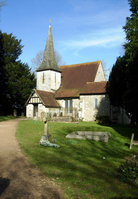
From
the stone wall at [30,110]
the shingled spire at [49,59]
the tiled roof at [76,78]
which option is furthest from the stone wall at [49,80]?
the stone wall at [30,110]

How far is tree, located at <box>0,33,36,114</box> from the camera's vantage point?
32.9 m

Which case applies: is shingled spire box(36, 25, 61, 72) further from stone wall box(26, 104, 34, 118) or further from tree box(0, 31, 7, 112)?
stone wall box(26, 104, 34, 118)

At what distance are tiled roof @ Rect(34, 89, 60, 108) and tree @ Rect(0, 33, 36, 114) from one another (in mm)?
5650

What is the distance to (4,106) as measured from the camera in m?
33.1

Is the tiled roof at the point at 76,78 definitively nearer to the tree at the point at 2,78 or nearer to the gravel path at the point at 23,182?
the tree at the point at 2,78

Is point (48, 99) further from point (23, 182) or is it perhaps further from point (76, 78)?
point (23, 182)

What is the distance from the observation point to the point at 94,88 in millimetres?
27656

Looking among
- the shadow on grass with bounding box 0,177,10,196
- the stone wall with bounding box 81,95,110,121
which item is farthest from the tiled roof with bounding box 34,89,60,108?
the shadow on grass with bounding box 0,177,10,196

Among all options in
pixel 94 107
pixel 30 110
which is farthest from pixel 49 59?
pixel 94 107

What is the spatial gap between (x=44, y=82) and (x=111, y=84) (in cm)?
1441

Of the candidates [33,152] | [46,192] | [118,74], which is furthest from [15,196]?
[118,74]

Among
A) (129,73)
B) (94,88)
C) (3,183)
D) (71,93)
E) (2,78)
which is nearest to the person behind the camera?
(3,183)

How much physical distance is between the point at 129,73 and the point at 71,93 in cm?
1632

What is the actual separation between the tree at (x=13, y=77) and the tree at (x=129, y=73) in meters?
16.8
